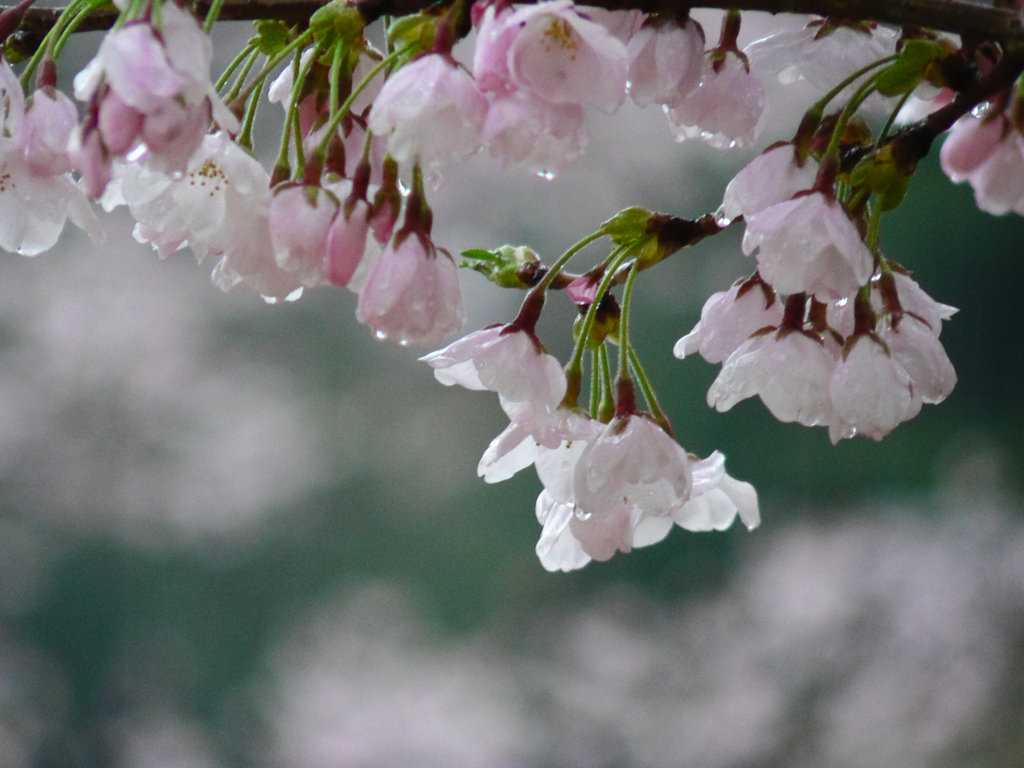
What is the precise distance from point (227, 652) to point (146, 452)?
378mm

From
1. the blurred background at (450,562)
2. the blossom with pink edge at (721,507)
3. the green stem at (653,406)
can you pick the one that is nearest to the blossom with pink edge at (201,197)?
the green stem at (653,406)

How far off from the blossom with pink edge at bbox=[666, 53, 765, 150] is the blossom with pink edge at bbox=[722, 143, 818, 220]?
0.16ft

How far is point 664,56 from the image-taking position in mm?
410

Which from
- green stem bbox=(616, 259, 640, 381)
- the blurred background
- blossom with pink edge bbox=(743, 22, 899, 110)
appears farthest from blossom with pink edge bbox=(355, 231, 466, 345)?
the blurred background

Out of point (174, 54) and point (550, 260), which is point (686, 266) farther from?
point (174, 54)

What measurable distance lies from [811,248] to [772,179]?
0.05 m

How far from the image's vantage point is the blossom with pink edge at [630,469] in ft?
1.52

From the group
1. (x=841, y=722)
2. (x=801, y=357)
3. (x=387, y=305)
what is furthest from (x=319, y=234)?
(x=841, y=722)

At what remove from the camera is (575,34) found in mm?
355

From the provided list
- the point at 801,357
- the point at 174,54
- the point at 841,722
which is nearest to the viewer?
the point at 174,54

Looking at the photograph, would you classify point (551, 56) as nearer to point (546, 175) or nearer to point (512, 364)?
point (546, 175)

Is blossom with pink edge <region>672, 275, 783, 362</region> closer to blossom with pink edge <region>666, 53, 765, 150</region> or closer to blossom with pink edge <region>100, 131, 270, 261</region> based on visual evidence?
blossom with pink edge <region>666, 53, 765, 150</region>

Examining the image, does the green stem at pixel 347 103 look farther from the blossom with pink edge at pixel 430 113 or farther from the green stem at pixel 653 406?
the green stem at pixel 653 406

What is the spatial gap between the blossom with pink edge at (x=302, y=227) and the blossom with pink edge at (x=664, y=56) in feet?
0.49
